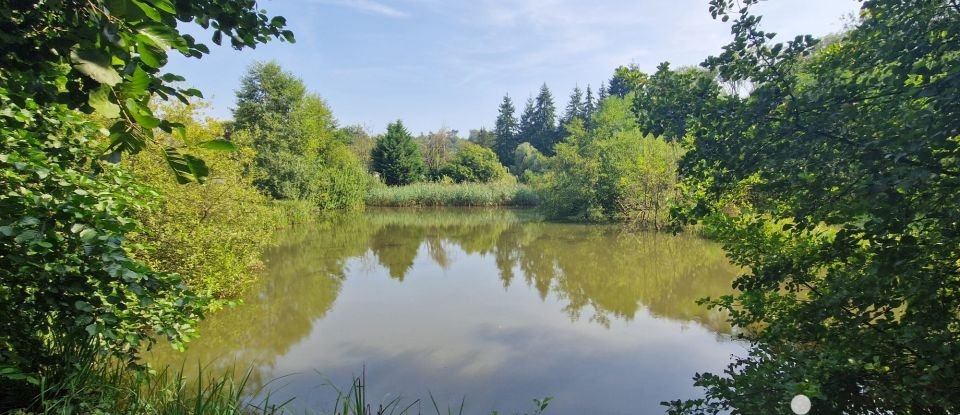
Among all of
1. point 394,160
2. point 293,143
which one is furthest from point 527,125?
point 293,143

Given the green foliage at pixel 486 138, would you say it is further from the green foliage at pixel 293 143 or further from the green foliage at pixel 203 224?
the green foliage at pixel 203 224

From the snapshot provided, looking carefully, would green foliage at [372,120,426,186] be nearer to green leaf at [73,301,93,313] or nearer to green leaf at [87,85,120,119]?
green leaf at [73,301,93,313]

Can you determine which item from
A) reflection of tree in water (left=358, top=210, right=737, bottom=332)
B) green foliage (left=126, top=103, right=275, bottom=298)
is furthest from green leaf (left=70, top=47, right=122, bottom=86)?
reflection of tree in water (left=358, top=210, right=737, bottom=332)

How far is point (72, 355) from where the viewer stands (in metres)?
2.19

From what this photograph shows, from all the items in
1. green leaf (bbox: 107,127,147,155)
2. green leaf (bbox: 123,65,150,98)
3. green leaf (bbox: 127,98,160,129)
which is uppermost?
green leaf (bbox: 123,65,150,98)

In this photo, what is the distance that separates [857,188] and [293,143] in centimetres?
2188

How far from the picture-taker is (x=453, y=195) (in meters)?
28.6

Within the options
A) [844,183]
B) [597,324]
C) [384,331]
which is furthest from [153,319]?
[597,324]

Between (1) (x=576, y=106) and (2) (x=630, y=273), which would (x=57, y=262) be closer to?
(2) (x=630, y=273)

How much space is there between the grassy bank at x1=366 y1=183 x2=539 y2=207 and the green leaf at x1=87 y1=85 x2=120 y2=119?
1046 inches

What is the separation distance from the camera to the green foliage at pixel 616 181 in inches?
637

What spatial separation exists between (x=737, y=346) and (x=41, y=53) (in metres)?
6.45

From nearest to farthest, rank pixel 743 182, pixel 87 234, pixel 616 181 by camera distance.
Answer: pixel 87 234 < pixel 743 182 < pixel 616 181

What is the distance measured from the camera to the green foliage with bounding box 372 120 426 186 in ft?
105
